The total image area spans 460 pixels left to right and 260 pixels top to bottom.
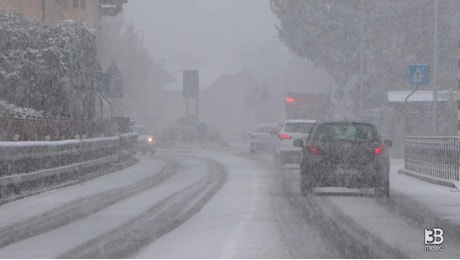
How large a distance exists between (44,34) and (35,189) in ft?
27.3

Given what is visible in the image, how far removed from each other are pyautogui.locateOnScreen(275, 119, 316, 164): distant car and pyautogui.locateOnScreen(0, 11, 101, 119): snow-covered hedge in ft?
24.8

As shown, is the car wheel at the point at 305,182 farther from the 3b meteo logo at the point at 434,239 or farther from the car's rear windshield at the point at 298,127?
the car's rear windshield at the point at 298,127

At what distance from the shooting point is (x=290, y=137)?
30000 millimetres

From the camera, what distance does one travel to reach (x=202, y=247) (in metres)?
10.3

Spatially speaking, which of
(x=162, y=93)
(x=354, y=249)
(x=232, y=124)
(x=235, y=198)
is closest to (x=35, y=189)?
(x=235, y=198)

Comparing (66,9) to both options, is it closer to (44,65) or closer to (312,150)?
(44,65)

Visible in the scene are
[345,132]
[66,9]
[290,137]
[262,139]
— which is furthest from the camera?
[262,139]

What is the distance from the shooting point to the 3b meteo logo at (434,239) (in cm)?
1055

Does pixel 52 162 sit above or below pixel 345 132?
below

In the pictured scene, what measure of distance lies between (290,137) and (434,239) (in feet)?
61.2

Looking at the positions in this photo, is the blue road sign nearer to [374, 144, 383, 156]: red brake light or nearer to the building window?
[374, 144, 383, 156]: red brake light

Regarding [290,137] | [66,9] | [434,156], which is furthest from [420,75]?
[66,9]

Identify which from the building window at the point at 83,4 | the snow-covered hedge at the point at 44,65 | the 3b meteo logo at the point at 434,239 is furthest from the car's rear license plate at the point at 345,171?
the building window at the point at 83,4

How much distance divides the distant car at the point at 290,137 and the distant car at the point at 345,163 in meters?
11.7
